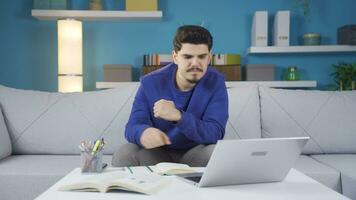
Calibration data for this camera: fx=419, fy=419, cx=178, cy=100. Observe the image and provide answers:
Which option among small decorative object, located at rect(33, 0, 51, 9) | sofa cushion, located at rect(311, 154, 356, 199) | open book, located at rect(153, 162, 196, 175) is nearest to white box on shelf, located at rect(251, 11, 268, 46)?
sofa cushion, located at rect(311, 154, 356, 199)

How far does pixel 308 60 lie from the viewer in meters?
3.56

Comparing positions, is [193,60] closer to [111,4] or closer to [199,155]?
[199,155]

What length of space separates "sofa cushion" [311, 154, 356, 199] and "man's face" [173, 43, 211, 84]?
764 millimetres

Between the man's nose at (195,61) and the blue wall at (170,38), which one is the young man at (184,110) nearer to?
the man's nose at (195,61)

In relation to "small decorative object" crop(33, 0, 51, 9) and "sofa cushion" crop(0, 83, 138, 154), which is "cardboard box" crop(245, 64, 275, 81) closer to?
"sofa cushion" crop(0, 83, 138, 154)

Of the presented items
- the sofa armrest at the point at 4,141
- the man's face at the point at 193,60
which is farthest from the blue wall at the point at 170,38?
the man's face at the point at 193,60

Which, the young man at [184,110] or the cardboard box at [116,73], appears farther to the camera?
the cardboard box at [116,73]

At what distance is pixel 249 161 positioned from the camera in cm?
106

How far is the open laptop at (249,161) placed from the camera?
1.00m

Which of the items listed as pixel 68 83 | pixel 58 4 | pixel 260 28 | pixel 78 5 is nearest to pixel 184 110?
pixel 68 83

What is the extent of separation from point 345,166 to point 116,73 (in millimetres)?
1930

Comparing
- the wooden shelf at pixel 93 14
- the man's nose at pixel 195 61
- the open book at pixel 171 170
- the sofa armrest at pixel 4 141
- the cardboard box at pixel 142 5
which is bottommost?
the sofa armrest at pixel 4 141

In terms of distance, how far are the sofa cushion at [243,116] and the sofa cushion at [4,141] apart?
3.80 feet

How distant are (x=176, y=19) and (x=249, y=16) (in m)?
0.62
